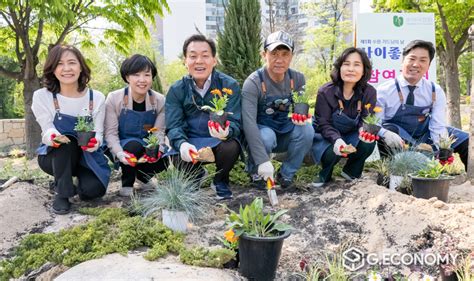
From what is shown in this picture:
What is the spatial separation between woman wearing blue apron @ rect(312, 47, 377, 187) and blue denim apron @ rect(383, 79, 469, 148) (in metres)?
0.44

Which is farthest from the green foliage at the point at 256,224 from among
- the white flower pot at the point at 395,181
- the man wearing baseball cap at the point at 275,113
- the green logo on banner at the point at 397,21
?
the green logo on banner at the point at 397,21

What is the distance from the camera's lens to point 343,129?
3818mm

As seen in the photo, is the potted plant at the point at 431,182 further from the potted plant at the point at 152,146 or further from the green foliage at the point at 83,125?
the green foliage at the point at 83,125

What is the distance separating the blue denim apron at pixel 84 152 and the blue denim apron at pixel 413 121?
284cm

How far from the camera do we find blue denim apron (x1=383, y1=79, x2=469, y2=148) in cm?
405

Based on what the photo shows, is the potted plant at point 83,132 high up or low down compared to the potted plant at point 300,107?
down

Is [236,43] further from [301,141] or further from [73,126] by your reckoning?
[73,126]

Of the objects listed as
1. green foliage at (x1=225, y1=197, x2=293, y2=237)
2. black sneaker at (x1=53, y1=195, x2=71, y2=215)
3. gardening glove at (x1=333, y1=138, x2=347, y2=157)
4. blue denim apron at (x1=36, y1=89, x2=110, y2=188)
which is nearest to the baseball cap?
gardening glove at (x1=333, y1=138, x2=347, y2=157)

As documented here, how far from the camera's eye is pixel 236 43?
6426 mm

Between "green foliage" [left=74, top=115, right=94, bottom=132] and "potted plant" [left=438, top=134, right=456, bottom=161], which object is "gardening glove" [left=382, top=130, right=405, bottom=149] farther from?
"green foliage" [left=74, top=115, right=94, bottom=132]

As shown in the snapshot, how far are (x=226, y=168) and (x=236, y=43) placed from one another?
3470 mm

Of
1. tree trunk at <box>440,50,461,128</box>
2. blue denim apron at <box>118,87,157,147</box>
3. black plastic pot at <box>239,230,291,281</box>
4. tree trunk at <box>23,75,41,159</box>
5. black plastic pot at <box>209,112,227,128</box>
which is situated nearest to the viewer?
black plastic pot at <box>239,230,291,281</box>

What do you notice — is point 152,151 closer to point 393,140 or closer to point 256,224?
point 256,224

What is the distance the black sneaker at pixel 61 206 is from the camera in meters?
3.29
